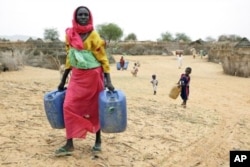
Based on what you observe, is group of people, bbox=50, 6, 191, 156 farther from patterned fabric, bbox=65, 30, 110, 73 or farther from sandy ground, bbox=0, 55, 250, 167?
sandy ground, bbox=0, 55, 250, 167

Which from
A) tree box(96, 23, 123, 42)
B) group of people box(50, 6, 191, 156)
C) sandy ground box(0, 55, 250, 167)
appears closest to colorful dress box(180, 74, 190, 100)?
sandy ground box(0, 55, 250, 167)

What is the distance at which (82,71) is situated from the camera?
4.27m

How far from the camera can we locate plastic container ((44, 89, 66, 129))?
4.43 meters

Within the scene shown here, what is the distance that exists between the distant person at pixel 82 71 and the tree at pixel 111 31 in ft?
240

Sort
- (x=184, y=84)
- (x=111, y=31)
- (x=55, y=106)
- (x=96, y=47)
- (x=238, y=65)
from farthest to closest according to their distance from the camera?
(x=111, y=31) < (x=238, y=65) < (x=184, y=84) < (x=55, y=106) < (x=96, y=47)

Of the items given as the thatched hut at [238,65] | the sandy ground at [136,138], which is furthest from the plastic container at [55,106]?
the thatched hut at [238,65]

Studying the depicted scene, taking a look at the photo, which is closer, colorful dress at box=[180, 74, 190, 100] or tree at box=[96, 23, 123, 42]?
colorful dress at box=[180, 74, 190, 100]

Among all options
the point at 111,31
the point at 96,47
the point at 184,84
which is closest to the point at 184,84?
the point at 184,84

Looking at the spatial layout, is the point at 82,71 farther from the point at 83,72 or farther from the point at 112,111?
the point at 112,111

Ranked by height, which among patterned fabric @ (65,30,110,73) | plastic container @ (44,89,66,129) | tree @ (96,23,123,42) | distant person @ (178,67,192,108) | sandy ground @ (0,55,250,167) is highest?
tree @ (96,23,123,42)

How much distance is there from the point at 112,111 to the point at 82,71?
56cm

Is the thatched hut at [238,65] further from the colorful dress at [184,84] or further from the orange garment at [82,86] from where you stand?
the orange garment at [82,86]

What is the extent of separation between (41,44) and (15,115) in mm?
24010

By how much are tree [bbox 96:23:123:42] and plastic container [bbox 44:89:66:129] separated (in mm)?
73167
